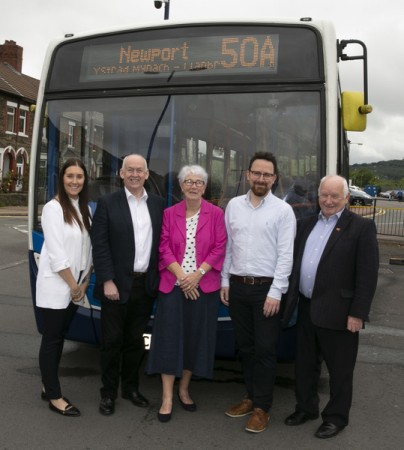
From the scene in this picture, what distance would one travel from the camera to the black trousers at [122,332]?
151 inches

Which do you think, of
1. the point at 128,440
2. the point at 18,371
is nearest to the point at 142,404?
the point at 128,440

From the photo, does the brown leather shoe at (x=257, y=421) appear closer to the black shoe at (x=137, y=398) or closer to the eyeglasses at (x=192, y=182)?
the black shoe at (x=137, y=398)

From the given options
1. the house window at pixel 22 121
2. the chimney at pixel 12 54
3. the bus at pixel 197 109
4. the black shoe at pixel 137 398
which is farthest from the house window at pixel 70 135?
the chimney at pixel 12 54

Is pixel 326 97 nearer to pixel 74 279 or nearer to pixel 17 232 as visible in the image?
pixel 74 279

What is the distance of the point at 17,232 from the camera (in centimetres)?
1648

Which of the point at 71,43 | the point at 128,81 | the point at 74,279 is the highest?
the point at 71,43

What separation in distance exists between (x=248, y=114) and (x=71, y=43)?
1715mm

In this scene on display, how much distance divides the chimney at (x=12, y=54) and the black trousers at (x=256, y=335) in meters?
37.3

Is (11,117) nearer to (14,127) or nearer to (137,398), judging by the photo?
(14,127)

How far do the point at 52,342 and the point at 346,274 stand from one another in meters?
2.10

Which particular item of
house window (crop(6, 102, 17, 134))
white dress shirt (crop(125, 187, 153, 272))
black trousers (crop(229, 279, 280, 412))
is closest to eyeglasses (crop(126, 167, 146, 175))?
white dress shirt (crop(125, 187, 153, 272))

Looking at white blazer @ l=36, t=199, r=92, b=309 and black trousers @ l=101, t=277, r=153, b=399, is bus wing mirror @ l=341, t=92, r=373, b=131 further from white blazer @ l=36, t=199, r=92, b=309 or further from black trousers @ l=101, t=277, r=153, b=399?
white blazer @ l=36, t=199, r=92, b=309

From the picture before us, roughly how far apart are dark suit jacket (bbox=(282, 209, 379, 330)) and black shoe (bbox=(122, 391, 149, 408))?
146 centimetres

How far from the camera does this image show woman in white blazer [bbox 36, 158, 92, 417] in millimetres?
3709
